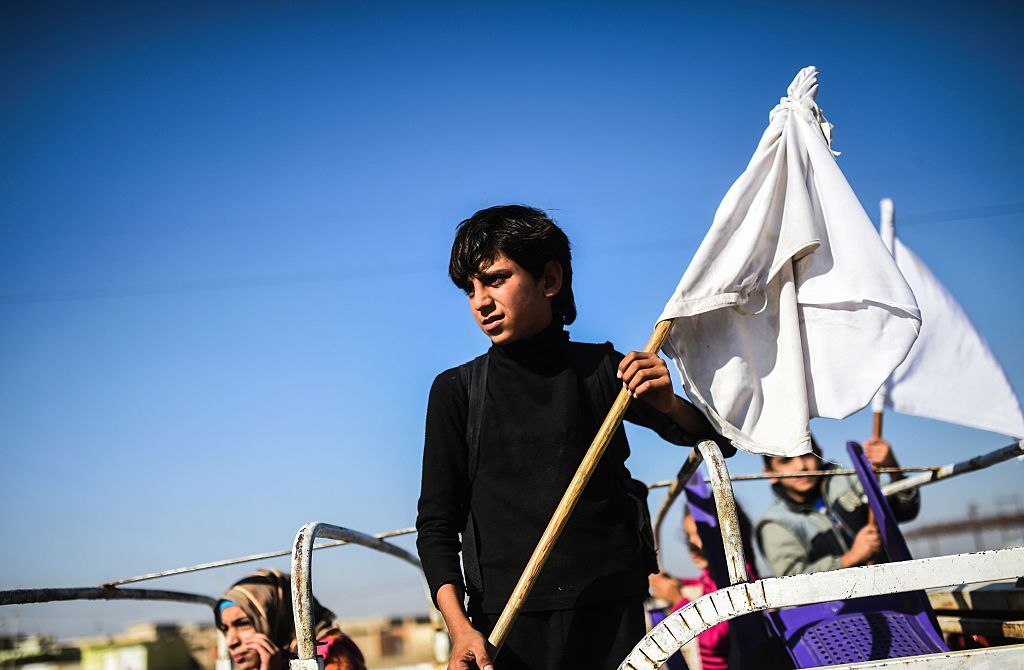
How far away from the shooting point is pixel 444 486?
8.04 ft

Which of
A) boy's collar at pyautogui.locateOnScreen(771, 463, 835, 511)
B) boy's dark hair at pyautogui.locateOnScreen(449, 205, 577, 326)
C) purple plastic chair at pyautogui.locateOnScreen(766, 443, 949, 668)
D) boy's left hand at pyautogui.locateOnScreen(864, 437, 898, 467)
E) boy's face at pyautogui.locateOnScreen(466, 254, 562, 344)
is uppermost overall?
boy's dark hair at pyautogui.locateOnScreen(449, 205, 577, 326)

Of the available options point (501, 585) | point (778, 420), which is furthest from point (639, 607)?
point (778, 420)

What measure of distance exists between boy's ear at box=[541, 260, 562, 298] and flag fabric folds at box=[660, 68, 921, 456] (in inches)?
13.0

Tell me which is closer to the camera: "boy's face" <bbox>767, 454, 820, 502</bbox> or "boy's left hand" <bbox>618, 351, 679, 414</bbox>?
"boy's left hand" <bbox>618, 351, 679, 414</bbox>

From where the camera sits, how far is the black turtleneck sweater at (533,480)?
2309 mm

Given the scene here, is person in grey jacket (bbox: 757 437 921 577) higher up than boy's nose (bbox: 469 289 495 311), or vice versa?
boy's nose (bbox: 469 289 495 311)

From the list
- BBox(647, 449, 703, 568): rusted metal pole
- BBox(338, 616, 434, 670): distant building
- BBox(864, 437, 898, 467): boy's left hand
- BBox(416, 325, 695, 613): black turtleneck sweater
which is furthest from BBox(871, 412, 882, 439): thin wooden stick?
BBox(338, 616, 434, 670): distant building

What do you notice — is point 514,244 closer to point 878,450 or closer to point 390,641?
point 878,450

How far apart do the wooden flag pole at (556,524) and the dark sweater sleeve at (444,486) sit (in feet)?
0.71

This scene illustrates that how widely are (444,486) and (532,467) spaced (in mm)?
246

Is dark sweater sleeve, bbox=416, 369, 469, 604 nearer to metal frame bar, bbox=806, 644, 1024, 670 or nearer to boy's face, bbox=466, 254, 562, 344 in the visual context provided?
boy's face, bbox=466, 254, 562, 344

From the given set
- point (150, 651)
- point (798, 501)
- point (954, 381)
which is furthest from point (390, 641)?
point (954, 381)

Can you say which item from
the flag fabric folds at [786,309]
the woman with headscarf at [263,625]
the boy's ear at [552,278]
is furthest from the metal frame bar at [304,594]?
the woman with headscarf at [263,625]

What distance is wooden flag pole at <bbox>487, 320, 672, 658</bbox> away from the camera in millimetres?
2131
